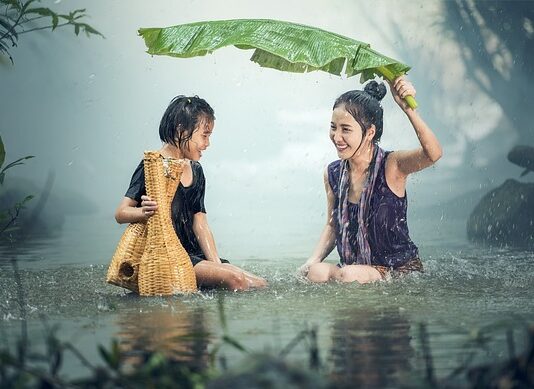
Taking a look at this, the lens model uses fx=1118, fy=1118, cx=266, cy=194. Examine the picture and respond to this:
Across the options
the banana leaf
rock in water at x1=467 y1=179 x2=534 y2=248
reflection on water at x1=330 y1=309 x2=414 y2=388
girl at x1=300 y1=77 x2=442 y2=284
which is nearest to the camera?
reflection on water at x1=330 y1=309 x2=414 y2=388

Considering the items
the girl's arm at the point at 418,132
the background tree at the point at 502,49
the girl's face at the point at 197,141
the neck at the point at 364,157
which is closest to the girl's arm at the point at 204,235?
the girl's face at the point at 197,141

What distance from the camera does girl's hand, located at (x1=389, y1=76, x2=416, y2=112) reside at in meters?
6.29

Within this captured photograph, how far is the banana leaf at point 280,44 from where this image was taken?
20.2 feet

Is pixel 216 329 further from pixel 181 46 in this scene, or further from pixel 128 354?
pixel 181 46

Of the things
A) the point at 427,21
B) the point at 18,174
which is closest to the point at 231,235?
the point at 18,174

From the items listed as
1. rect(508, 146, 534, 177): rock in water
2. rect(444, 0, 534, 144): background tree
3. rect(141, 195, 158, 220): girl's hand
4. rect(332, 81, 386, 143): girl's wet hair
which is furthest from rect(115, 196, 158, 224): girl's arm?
rect(444, 0, 534, 144): background tree

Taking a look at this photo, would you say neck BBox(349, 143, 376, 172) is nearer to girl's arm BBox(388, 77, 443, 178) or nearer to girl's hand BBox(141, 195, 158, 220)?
girl's arm BBox(388, 77, 443, 178)

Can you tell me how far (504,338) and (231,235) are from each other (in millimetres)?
8504

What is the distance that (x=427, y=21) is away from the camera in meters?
13.9

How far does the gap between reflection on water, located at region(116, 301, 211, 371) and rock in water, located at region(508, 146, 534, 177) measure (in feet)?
23.9

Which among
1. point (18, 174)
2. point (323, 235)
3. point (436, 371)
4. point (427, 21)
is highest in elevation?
point (427, 21)

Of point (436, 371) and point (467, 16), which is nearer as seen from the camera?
point (436, 371)

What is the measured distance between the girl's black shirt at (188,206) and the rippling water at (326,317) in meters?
0.44

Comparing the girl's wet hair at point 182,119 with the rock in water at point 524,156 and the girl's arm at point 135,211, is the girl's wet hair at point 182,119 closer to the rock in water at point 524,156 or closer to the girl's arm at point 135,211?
the girl's arm at point 135,211
